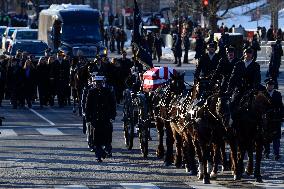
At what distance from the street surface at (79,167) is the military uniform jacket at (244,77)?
60.1 inches

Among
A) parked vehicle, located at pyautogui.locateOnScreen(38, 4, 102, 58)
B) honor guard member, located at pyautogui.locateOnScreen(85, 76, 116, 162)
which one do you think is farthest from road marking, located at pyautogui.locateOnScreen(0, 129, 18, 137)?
parked vehicle, located at pyautogui.locateOnScreen(38, 4, 102, 58)

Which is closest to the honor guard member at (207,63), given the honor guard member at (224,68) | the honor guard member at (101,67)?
the honor guard member at (224,68)

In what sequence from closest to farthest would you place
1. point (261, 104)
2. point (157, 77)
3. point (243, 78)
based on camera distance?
point (261, 104) → point (243, 78) → point (157, 77)

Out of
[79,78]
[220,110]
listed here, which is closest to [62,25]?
[79,78]

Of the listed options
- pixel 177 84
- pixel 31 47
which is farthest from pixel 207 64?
pixel 31 47

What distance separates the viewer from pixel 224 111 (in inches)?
751

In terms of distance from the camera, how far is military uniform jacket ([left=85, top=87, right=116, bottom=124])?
22.9 meters

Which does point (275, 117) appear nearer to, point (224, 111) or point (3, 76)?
point (224, 111)

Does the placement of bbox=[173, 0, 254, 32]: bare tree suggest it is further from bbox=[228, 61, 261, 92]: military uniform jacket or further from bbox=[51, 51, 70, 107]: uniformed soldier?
bbox=[228, 61, 261, 92]: military uniform jacket

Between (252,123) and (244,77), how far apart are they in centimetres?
110

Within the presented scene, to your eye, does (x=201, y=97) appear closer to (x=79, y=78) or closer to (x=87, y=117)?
(x=87, y=117)

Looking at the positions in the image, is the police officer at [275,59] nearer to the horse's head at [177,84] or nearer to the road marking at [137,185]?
the horse's head at [177,84]

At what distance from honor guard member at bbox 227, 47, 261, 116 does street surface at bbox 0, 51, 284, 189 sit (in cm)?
150

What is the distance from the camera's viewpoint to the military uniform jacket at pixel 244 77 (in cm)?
1984
